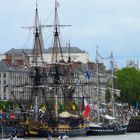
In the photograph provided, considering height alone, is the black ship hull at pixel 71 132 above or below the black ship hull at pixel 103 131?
above

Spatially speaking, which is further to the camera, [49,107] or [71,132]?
[49,107]

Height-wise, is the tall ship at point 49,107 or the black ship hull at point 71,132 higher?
the tall ship at point 49,107

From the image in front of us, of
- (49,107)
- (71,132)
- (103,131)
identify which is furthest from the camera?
(103,131)

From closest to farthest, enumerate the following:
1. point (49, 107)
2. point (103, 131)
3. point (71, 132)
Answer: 1. point (71, 132)
2. point (49, 107)
3. point (103, 131)

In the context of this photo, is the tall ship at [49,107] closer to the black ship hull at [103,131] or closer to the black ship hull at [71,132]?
the black ship hull at [71,132]

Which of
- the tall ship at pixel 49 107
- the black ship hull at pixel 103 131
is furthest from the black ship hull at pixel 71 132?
the black ship hull at pixel 103 131

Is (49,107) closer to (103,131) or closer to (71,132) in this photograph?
(71,132)

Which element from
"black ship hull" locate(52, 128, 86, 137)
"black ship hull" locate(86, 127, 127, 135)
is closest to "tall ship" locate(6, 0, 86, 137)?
"black ship hull" locate(52, 128, 86, 137)

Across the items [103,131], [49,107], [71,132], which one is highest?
[49,107]

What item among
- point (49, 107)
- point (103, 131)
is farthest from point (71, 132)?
point (103, 131)

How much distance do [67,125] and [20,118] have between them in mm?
6401

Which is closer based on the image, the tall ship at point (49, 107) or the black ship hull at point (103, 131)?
the tall ship at point (49, 107)

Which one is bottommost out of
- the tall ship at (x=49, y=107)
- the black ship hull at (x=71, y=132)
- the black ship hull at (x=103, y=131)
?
the black ship hull at (x=103, y=131)

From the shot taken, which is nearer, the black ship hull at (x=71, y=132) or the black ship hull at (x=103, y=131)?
the black ship hull at (x=71, y=132)
